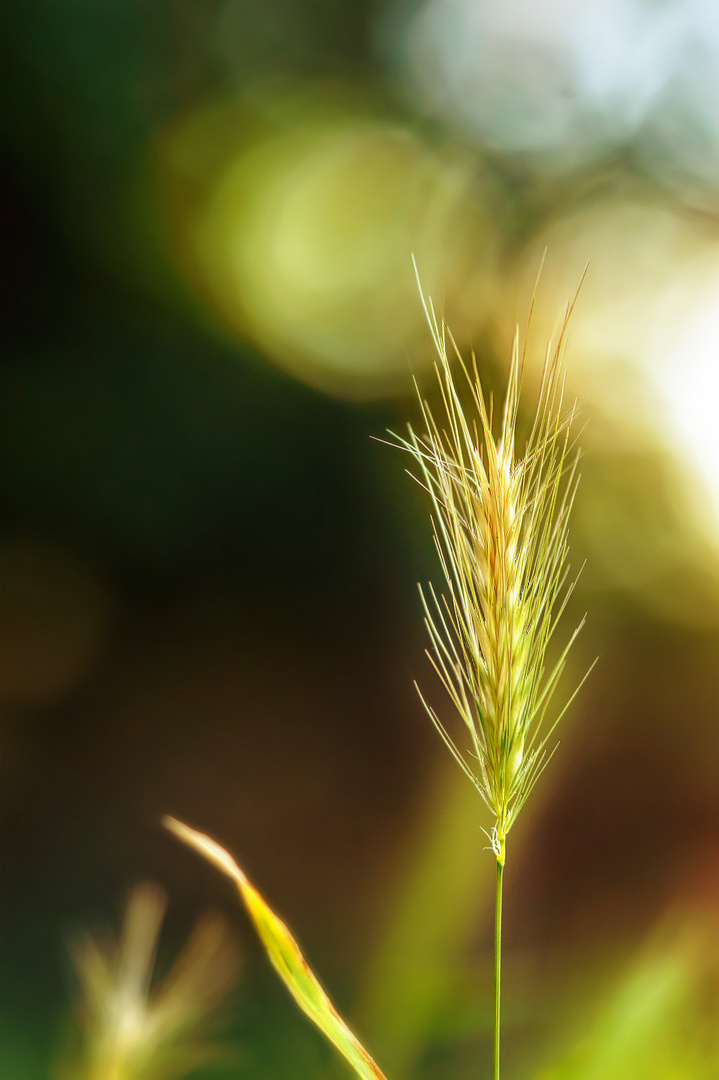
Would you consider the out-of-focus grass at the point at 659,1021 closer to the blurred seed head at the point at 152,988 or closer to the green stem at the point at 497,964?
the blurred seed head at the point at 152,988

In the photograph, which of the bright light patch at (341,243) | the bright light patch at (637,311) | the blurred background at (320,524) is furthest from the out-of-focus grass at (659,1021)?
the bright light patch at (341,243)

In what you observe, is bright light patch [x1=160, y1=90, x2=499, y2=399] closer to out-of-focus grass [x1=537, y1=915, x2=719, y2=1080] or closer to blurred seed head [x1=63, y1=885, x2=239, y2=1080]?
blurred seed head [x1=63, y1=885, x2=239, y2=1080]

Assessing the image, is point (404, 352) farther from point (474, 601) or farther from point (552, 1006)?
point (552, 1006)

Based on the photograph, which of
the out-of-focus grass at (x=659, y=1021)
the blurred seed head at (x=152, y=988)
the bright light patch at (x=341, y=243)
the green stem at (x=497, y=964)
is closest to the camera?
the green stem at (x=497, y=964)

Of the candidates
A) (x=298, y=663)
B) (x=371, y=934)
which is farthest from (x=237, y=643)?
(x=371, y=934)

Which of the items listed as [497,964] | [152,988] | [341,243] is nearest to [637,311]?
[341,243]

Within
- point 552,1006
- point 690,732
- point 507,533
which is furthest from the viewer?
point 690,732

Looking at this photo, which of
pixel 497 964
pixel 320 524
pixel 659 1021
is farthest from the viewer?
pixel 320 524

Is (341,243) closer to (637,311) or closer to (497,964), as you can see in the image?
(637,311)
